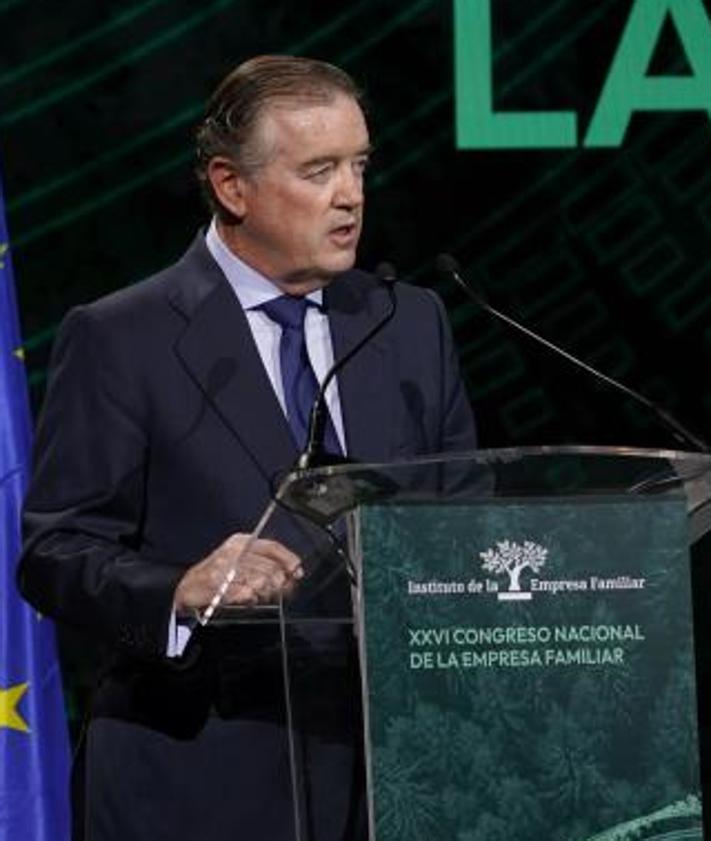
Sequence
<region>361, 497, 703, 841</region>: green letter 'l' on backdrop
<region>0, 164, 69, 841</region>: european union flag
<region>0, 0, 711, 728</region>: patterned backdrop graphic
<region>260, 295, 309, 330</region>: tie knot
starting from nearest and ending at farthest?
1. <region>361, 497, 703, 841</region>: green letter 'l' on backdrop
2. <region>260, 295, 309, 330</region>: tie knot
3. <region>0, 164, 69, 841</region>: european union flag
4. <region>0, 0, 711, 728</region>: patterned backdrop graphic

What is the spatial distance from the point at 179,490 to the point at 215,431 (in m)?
0.08

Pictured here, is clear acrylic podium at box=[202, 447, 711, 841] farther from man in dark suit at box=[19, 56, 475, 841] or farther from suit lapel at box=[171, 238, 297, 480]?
suit lapel at box=[171, 238, 297, 480]

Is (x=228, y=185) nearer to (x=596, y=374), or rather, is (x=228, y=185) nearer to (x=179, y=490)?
(x=179, y=490)

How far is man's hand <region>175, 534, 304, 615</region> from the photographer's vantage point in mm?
Answer: 1969

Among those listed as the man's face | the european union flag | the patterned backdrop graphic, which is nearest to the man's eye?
the man's face

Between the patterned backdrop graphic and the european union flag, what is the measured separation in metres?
0.44

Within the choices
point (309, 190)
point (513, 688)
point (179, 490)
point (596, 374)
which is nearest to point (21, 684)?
point (179, 490)

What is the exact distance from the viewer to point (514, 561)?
1887 mm

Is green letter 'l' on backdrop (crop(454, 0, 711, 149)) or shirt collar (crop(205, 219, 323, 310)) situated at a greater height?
green letter 'l' on backdrop (crop(454, 0, 711, 149))

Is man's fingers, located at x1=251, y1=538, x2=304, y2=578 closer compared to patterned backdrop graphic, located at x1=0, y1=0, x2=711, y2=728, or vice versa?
Answer: man's fingers, located at x1=251, y1=538, x2=304, y2=578

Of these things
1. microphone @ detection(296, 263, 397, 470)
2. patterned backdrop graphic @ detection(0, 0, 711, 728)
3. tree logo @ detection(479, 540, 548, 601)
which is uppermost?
patterned backdrop graphic @ detection(0, 0, 711, 728)

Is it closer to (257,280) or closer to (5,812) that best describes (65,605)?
(257,280)

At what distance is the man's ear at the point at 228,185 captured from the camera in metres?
2.62

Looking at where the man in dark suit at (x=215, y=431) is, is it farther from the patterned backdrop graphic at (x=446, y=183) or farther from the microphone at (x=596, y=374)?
the patterned backdrop graphic at (x=446, y=183)
